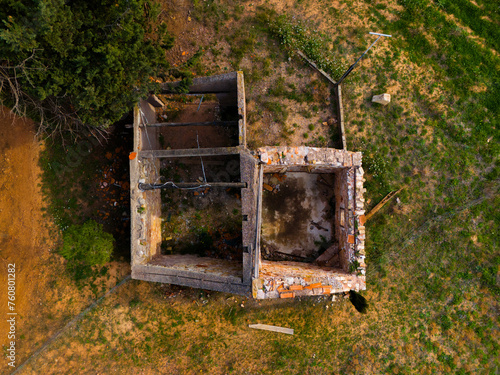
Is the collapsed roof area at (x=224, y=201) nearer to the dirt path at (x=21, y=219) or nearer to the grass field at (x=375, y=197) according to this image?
the grass field at (x=375, y=197)

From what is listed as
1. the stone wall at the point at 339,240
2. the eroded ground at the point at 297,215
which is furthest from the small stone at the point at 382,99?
the eroded ground at the point at 297,215

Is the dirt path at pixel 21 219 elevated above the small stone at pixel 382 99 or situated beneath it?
situated beneath

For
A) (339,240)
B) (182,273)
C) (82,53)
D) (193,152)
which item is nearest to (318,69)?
(193,152)

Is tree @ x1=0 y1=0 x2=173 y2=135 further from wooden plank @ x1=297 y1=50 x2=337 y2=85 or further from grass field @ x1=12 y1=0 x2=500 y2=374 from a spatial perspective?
wooden plank @ x1=297 y1=50 x2=337 y2=85

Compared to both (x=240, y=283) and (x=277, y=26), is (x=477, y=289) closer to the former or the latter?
(x=240, y=283)

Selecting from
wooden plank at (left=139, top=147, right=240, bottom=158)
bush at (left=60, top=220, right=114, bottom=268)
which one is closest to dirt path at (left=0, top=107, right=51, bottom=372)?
bush at (left=60, top=220, right=114, bottom=268)

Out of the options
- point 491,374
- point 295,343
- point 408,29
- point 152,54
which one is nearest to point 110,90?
point 152,54
